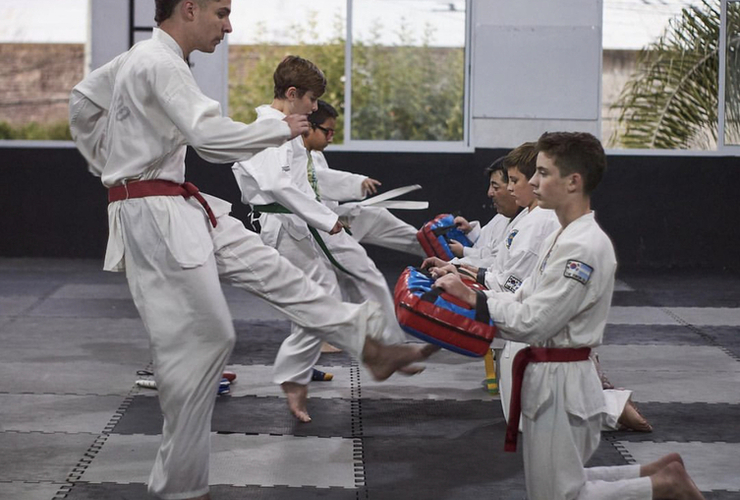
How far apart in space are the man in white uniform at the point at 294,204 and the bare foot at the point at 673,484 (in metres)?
1.73

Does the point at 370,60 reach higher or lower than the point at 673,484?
higher

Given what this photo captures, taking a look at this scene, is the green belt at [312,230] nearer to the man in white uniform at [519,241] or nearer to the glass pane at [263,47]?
the man in white uniform at [519,241]

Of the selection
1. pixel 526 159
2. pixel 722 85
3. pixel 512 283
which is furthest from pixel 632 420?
pixel 722 85

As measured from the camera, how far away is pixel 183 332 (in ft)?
10.8

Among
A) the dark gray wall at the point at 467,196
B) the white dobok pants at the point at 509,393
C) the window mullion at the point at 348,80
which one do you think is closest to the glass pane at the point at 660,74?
the dark gray wall at the point at 467,196

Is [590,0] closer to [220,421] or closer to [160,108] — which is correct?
[220,421]

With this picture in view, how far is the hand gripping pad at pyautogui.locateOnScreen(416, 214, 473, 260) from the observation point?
5.46m

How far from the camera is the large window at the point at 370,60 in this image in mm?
10539

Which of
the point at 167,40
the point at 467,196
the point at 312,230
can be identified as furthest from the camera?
the point at 467,196

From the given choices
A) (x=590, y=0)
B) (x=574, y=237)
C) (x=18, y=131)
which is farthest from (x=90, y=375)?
(x=590, y=0)

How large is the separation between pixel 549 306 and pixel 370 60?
312 inches

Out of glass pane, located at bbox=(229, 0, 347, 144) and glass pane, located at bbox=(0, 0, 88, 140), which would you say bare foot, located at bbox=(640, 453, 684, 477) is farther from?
glass pane, located at bbox=(0, 0, 88, 140)

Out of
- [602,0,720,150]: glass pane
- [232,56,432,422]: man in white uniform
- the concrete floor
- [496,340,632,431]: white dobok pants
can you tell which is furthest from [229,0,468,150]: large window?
[496,340,632,431]: white dobok pants

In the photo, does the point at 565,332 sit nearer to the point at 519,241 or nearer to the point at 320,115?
the point at 519,241
